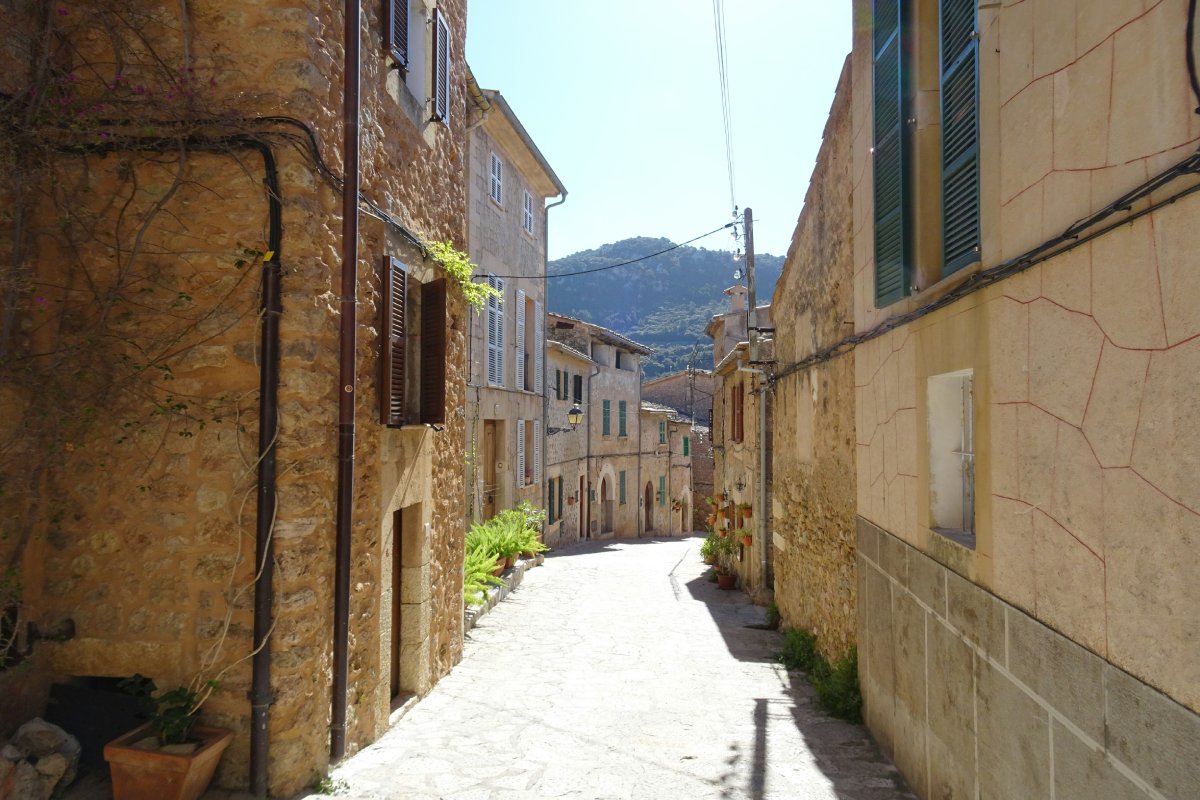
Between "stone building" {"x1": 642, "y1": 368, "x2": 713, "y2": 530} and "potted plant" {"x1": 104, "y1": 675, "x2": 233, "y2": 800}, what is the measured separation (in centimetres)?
3094

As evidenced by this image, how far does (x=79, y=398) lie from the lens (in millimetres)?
4301

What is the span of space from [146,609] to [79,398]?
4.13 ft

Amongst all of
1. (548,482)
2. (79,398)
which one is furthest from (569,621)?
(548,482)

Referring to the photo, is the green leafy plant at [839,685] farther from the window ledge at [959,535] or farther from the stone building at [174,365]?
the stone building at [174,365]

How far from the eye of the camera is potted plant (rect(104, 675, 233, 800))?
3.85 metres

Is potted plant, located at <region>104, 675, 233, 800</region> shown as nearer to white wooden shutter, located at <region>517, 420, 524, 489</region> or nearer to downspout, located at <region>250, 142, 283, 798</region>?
Answer: downspout, located at <region>250, 142, 283, 798</region>

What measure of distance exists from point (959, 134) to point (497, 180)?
11.7 metres

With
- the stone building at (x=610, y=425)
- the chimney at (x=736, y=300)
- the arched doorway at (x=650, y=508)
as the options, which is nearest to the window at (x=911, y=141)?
the chimney at (x=736, y=300)

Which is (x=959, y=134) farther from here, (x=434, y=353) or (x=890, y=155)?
(x=434, y=353)

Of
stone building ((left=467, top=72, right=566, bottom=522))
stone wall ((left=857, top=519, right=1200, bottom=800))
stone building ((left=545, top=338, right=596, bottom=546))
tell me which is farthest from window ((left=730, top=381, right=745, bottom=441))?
stone wall ((left=857, top=519, right=1200, bottom=800))

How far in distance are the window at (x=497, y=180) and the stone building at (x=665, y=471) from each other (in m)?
15.8

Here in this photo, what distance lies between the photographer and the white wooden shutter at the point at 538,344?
1736 centimetres

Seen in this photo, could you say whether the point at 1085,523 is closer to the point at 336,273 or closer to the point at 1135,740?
the point at 1135,740

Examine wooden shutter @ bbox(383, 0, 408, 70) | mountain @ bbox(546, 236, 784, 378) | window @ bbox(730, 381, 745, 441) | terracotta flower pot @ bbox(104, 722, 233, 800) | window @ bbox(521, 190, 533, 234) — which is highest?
mountain @ bbox(546, 236, 784, 378)
